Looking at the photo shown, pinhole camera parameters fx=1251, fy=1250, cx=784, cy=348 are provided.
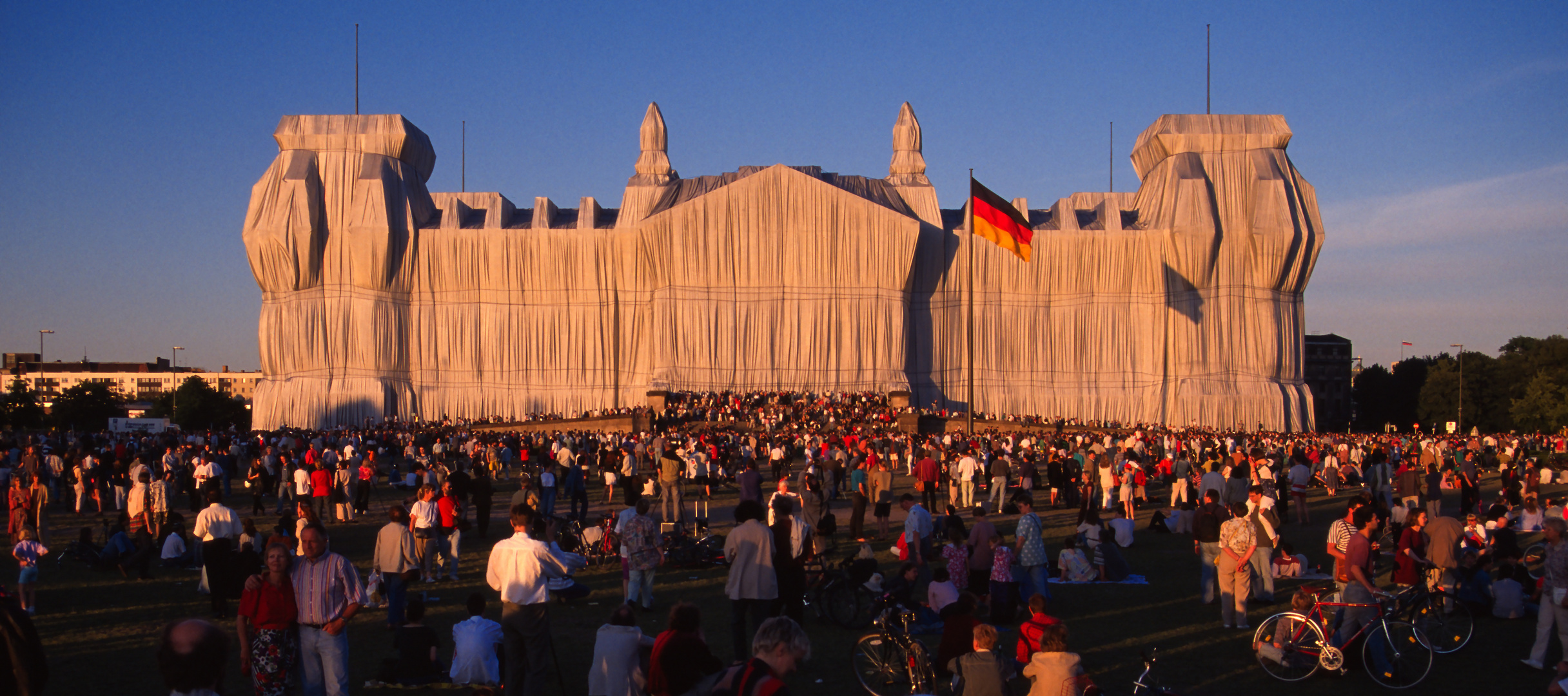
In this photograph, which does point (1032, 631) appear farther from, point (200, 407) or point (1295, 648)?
point (200, 407)

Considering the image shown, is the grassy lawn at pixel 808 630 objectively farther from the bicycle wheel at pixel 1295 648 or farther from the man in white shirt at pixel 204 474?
the man in white shirt at pixel 204 474

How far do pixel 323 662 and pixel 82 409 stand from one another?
246 ft

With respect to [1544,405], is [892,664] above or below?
below

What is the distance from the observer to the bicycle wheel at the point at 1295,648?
357 inches

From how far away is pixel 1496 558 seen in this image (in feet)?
40.6

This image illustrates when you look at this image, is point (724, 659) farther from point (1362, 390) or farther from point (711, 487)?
point (1362, 390)

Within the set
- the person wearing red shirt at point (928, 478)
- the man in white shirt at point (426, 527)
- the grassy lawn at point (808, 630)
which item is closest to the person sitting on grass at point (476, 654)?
the grassy lawn at point (808, 630)

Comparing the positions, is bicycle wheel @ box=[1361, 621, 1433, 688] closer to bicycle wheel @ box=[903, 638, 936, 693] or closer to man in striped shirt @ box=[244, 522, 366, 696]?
bicycle wheel @ box=[903, 638, 936, 693]

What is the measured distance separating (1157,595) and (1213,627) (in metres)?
1.79

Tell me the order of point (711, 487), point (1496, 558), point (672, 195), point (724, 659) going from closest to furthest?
point (724, 659), point (1496, 558), point (711, 487), point (672, 195)

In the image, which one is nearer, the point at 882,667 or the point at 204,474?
the point at 882,667

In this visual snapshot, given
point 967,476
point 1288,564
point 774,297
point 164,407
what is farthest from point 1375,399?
point 164,407

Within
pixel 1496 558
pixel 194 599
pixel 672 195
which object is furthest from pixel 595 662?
pixel 672 195

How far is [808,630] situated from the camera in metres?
11.0
